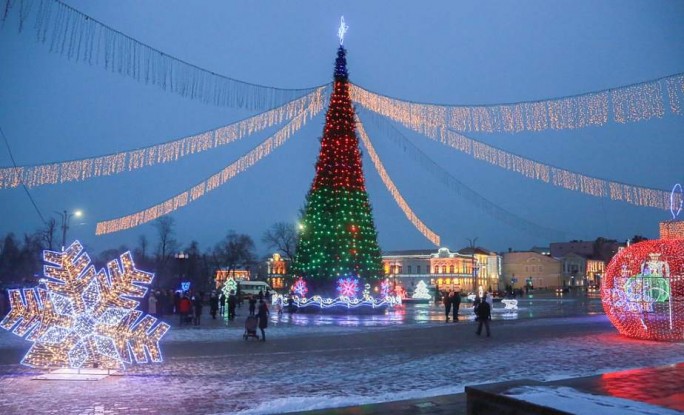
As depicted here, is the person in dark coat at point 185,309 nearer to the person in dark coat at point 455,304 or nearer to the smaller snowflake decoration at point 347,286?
the smaller snowflake decoration at point 347,286

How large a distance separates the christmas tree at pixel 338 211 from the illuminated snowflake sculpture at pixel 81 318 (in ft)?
61.8

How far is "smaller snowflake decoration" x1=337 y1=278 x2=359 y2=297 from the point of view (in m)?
31.3

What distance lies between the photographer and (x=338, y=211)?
103 ft

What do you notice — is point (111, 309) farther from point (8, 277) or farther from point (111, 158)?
point (8, 277)

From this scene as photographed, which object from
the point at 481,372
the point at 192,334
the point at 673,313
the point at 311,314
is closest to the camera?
the point at 481,372

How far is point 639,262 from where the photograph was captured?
1730 cm

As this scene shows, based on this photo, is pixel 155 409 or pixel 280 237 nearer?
pixel 155 409

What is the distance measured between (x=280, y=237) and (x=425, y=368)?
73.5 meters

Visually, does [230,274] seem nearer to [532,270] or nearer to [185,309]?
[532,270]

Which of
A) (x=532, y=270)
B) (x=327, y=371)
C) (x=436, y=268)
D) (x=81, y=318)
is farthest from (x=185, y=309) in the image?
(x=532, y=270)

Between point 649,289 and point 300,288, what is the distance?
18.7 m

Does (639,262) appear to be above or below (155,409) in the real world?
above

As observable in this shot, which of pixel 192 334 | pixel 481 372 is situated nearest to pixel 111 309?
pixel 481 372

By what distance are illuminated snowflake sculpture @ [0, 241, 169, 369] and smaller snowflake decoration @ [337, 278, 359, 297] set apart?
18915mm
